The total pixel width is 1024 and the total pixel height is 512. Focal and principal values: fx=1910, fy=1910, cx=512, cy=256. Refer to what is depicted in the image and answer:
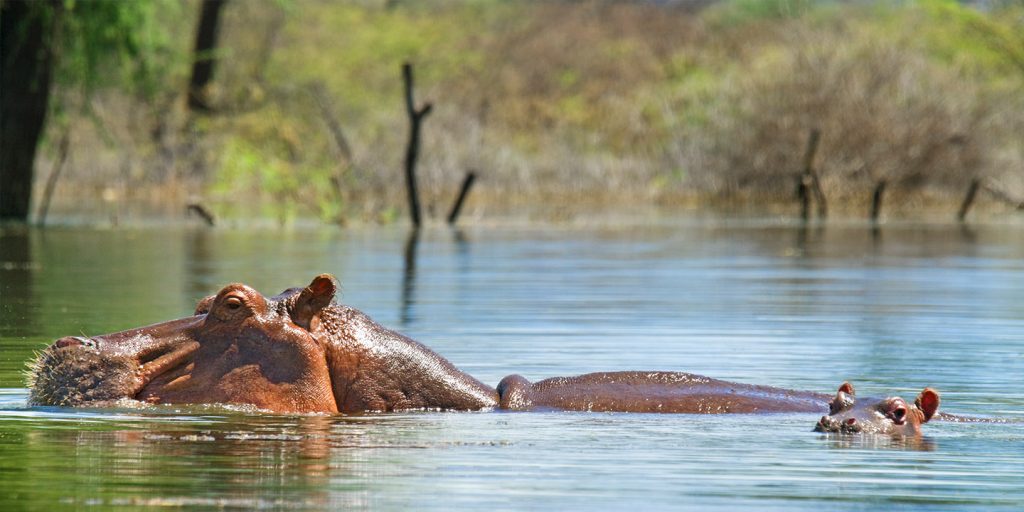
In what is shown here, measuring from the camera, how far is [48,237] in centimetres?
2553

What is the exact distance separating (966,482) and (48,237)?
2000cm

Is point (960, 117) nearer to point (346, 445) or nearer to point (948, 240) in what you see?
point (948, 240)

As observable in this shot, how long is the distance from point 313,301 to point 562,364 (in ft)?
12.3

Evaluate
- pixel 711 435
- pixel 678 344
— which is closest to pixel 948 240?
pixel 678 344

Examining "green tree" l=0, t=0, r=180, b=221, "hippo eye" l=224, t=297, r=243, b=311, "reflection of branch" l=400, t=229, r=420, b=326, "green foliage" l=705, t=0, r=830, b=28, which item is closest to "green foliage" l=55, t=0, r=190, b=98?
"green tree" l=0, t=0, r=180, b=221

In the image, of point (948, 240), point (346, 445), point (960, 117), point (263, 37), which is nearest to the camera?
point (346, 445)

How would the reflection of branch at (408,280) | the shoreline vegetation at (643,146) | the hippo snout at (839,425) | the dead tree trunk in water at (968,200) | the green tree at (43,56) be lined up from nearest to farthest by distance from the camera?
1. the hippo snout at (839,425)
2. the reflection of branch at (408,280)
3. the green tree at (43,56)
4. the dead tree trunk in water at (968,200)
5. the shoreline vegetation at (643,146)

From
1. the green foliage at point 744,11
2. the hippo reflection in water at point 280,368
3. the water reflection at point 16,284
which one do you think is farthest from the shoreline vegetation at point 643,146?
the green foliage at point 744,11

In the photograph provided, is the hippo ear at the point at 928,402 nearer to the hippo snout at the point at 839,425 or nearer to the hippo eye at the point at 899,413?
the hippo eye at the point at 899,413

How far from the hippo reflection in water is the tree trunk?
17.8 meters

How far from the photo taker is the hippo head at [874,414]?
8.34 metres

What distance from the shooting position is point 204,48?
4847 cm

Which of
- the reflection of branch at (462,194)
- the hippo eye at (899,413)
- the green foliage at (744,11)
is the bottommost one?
the hippo eye at (899,413)

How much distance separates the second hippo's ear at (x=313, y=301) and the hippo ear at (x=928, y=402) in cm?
264
